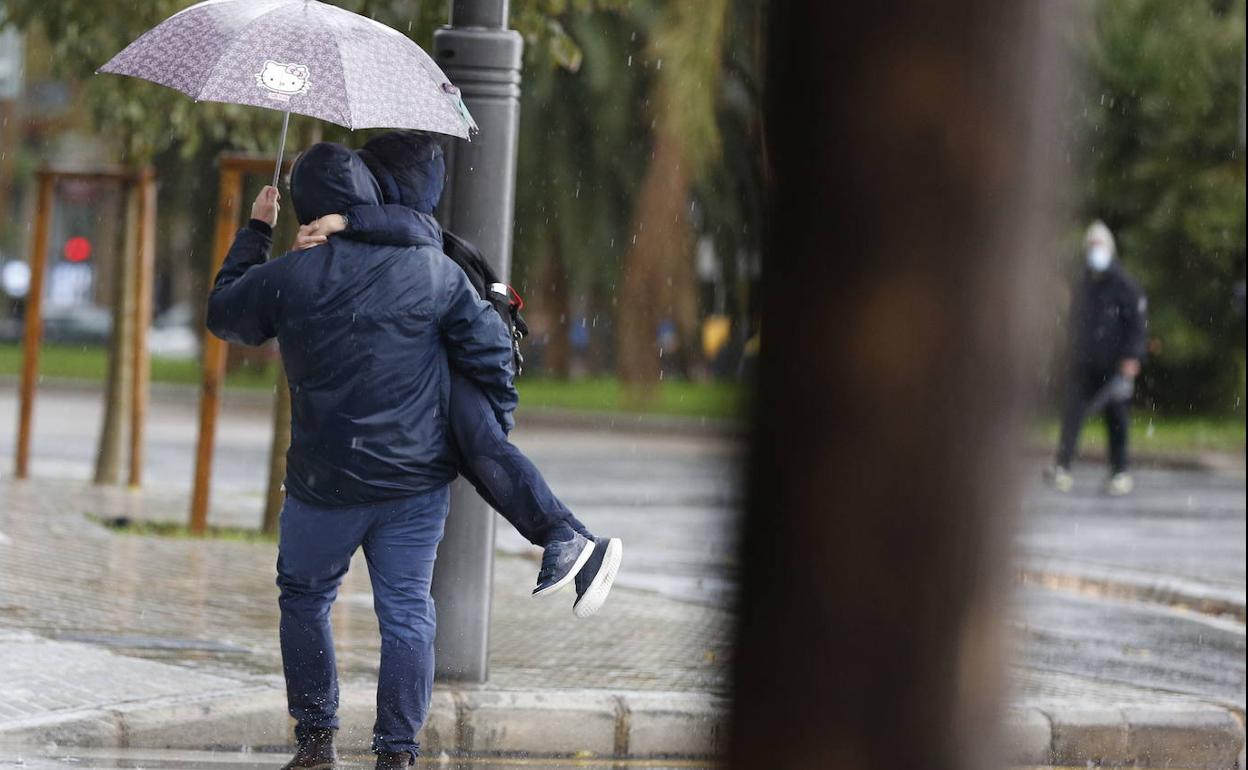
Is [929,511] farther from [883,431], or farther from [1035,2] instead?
[1035,2]

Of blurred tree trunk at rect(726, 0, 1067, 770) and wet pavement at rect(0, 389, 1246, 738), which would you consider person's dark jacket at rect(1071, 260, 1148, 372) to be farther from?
blurred tree trunk at rect(726, 0, 1067, 770)

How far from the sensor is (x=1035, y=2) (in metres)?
1.62

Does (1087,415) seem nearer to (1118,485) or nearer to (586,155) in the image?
(1118,485)

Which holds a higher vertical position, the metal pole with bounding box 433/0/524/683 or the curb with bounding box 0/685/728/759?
the metal pole with bounding box 433/0/524/683

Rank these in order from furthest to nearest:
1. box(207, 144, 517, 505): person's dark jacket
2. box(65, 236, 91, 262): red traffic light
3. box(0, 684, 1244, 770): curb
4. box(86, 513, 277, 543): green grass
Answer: box(65, 236, 91, 262): red traffic light
box(86, 513, 277, 543): green grass
box(0, 684, 1244, 770): curb
box(207, 144, 517, 505): person's dark jacket

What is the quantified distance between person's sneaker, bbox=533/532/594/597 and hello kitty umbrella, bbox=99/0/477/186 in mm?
1179

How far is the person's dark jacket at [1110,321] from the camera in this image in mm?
16219

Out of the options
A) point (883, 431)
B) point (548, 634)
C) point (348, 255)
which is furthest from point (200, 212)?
point (883, 431)

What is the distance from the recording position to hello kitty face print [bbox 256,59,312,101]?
569cm

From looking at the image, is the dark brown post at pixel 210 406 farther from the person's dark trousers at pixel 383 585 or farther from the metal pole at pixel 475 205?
the person's dark trousers at pixel 383 585

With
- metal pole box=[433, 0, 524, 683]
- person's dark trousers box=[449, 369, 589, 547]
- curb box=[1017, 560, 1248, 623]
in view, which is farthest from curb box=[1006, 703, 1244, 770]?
curb box=[1017, 560, 1248, 623]

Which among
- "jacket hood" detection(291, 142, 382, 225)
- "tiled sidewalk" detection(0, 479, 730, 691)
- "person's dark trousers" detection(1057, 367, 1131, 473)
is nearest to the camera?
"jacket hood" detection(291, 142, 382, 225)

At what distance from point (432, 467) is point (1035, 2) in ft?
12.0

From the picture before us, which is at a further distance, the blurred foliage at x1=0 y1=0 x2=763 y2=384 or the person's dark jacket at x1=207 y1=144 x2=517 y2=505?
the blurred foliage at x1=0 y1=0 x2=763 y2=384
